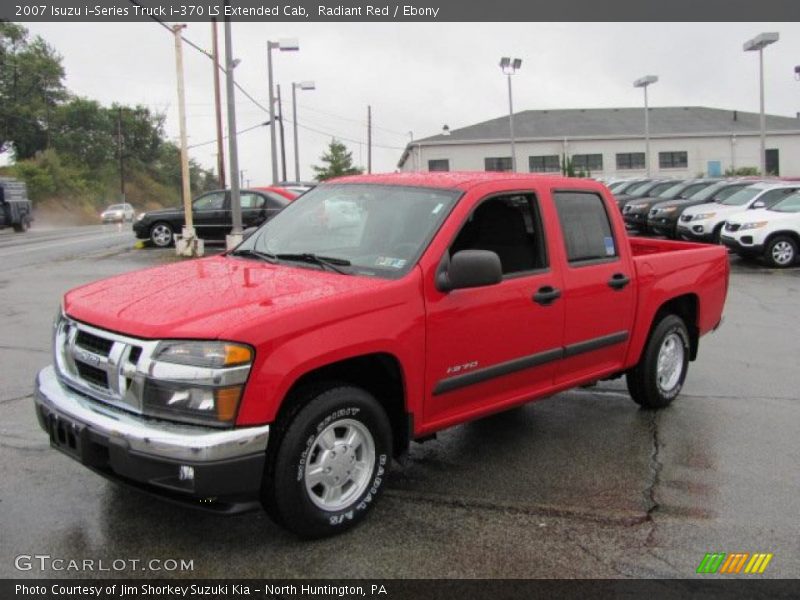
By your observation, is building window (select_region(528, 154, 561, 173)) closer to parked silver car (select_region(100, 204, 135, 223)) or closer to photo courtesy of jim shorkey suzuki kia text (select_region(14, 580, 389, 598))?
parked silver car (select_region(100, 204, 135, 223))

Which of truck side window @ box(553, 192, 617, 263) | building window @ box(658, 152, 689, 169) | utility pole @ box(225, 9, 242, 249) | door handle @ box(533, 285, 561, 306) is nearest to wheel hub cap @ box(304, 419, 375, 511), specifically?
door handle @ box(533, 285, 561, 306)

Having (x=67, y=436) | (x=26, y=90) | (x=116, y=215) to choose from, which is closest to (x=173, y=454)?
(x=67, y=436)

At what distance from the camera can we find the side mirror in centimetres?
397

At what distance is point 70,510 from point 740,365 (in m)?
6.17

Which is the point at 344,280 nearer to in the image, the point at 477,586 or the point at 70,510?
the point at 477,586

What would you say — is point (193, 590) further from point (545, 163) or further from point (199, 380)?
point (545, 163)

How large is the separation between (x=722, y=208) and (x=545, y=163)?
32.1 meters

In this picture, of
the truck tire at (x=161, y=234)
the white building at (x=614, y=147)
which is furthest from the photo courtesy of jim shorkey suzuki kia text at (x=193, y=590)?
the white building at (x=614, y=147)

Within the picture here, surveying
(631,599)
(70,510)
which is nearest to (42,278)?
(70,510)

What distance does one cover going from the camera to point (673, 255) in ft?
19.2

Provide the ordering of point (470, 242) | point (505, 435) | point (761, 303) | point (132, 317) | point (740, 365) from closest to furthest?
point (132, 317), point (470, 242), point (505, 435), point (740, 365), point (761, 303)

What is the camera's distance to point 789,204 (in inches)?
639

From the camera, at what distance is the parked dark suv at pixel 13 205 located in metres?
34.0

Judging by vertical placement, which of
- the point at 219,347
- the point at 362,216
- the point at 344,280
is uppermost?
the point at 362,216
